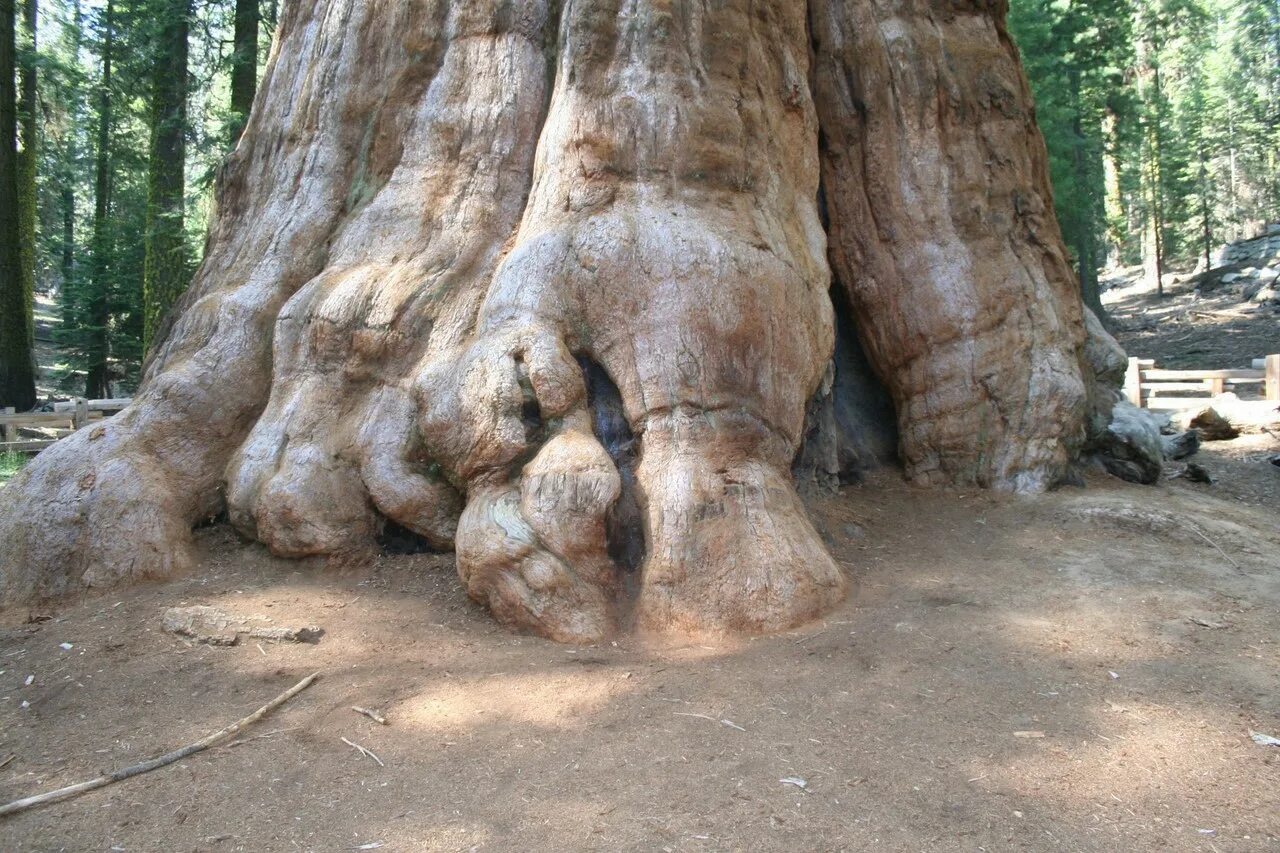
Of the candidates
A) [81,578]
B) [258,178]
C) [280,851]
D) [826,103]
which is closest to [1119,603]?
[280,851]

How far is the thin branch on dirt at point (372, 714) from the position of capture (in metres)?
3.69

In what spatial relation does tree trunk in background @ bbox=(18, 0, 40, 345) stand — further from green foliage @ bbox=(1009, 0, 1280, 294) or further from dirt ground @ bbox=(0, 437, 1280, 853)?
green foliage @ bbox=(1009, 0, 1280, 294)

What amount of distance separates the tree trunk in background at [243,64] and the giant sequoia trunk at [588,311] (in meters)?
5.77

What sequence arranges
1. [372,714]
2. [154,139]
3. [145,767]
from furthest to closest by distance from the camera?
[154,139] < [372,714] < [145,767]

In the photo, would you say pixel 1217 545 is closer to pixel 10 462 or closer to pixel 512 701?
pixel 512 701

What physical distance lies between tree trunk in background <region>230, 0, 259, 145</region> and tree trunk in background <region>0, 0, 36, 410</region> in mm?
3583

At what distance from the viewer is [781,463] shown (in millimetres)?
5203

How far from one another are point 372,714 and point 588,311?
7.99ft

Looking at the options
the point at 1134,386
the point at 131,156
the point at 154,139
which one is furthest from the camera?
the point at 131,156

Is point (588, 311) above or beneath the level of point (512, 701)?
above

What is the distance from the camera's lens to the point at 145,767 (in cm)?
338

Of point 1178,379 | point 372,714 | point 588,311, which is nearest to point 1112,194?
point 1178,379

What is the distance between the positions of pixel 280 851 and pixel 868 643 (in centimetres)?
265

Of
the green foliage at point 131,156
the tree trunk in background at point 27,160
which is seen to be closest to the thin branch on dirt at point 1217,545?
the green foliage at point 131,156
